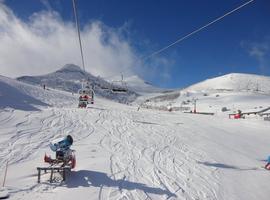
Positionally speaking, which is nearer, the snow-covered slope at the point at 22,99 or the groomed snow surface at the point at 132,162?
the groomed snow surface at the point at 132,162

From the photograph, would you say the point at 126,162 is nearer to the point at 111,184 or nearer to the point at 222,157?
the point at 111,184

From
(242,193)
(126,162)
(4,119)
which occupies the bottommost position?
(242,193)

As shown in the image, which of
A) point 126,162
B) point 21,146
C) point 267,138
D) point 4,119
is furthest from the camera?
point 267,138

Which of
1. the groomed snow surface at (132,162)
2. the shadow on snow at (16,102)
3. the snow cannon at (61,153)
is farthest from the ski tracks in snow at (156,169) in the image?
the shadow on snow at (16,102)

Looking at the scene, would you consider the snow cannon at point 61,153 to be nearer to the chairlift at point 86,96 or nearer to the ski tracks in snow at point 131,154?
the ski tracks in snow at point 131,154

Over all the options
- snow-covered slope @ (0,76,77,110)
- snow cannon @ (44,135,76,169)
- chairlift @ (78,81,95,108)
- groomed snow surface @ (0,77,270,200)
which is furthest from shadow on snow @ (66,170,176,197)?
chairlift @ (78,81,95,108)

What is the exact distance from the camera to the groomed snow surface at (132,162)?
9164mm

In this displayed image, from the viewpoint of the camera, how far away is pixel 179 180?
1101cm

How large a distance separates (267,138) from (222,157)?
1155 cm

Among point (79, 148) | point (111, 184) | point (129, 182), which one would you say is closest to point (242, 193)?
point (129, 182)

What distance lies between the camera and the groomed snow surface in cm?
916

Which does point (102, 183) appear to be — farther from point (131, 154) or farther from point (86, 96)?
point (86, 96)

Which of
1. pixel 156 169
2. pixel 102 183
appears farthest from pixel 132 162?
pixel 102 183

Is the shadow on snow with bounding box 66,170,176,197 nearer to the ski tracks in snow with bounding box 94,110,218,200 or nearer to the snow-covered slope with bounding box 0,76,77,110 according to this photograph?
the ski tracks in snow with bounding box 94,110,218,200
